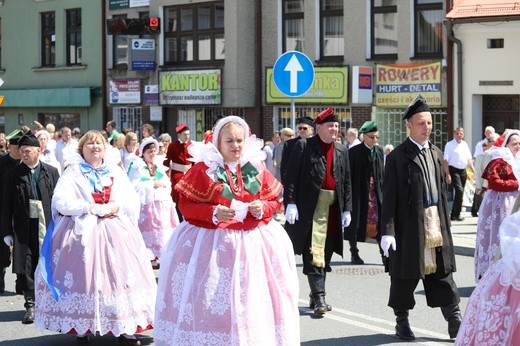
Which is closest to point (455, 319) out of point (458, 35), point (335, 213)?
point (335, 213)

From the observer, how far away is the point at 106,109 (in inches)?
1315

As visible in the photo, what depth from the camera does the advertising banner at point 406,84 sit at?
2416 centimetres

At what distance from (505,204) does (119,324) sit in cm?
451

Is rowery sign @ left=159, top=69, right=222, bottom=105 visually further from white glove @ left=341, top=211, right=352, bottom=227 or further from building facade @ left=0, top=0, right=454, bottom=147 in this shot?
white glove @ left=341, top=211, right=352, bottom=227

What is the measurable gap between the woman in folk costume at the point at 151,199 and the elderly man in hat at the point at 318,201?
406 centimetres

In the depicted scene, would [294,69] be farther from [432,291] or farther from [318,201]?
[432,291]

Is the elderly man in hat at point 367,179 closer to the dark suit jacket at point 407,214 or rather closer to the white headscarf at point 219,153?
the dark suit jacket at point 407,214

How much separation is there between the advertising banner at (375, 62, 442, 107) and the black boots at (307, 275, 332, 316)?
551 inches

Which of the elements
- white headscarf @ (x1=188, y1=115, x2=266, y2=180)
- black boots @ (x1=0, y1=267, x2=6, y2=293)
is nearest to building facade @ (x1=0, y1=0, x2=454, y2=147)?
black boots @ (x1=0, y1=267, x2=6, y2=293)

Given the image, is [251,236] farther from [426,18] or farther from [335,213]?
[426,18]

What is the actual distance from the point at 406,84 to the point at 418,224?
15.9 metres

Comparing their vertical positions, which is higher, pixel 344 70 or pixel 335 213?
pixel 344 70

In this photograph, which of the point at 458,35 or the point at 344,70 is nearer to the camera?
the point at 458,35

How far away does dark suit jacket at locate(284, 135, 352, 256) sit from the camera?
10703 millimetres
